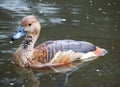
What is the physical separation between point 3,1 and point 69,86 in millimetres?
5848

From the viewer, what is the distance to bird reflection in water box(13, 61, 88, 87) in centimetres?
884

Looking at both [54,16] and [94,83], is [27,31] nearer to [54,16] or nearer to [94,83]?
[94,83]

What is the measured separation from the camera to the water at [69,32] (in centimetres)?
892

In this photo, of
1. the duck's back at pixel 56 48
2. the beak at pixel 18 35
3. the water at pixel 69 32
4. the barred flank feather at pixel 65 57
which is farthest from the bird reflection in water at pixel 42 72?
the beak at pixel 18 35

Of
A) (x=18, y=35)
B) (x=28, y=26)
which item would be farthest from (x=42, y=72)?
(x=28, y=26)

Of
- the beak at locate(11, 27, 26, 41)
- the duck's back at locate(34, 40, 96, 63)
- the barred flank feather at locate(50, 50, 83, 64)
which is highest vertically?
the beak at locate(11, 27, 26, 41)

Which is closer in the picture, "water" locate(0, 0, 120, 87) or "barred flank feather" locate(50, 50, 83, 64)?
"water" locate(0, 0, 120, 87)

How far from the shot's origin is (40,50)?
981 centimetres

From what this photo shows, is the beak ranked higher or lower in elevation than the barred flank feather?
higher

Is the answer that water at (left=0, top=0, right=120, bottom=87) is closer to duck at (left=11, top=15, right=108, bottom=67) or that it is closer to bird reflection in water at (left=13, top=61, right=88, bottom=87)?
bird reflection in water at (left=13, top=61, right=88, bottom=87)

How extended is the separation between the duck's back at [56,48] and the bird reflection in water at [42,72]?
0.26 m

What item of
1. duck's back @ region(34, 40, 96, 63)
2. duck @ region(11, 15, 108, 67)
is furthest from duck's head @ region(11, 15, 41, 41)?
duck's back @ region(34, 40, 96, 63)

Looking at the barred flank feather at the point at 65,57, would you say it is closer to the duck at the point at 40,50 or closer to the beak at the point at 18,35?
the duck at the point at 40,50

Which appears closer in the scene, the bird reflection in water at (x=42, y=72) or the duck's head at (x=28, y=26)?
the bird reflection in water at (x=42, y=72)
